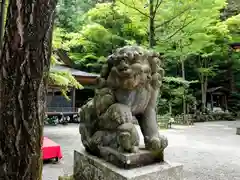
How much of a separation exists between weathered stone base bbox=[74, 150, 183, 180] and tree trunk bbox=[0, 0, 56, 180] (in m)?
0.67

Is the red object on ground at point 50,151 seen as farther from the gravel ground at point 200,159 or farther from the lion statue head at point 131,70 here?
the lion statue head at point 131,70

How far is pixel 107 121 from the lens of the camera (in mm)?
2145

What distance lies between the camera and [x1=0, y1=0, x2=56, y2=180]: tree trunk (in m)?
1.42

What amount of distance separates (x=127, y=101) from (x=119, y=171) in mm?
618

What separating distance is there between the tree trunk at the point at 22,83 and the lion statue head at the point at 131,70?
29.1 inches

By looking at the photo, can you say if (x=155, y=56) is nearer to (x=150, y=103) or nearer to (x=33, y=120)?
(x=150, y=103)

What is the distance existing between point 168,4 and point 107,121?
7717mm

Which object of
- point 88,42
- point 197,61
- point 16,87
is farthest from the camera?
point 197,61

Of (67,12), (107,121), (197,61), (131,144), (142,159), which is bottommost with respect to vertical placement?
(142,159)

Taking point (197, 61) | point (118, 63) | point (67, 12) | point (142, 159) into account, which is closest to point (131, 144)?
point (142, 159)

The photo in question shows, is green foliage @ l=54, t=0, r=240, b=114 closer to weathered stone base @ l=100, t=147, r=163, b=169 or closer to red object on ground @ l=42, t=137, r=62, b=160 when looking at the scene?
red object on ground @ l=42, t=137, r=62, b=160

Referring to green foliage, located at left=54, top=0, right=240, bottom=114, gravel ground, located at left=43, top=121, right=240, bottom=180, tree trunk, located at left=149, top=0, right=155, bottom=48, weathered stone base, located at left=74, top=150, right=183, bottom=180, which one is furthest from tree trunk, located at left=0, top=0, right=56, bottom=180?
tree trunk, located at left=149, top=0, right=155, bottom=48

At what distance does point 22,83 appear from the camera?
1.42 m

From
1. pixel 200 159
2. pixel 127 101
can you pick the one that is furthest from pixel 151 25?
pixel 127 101
